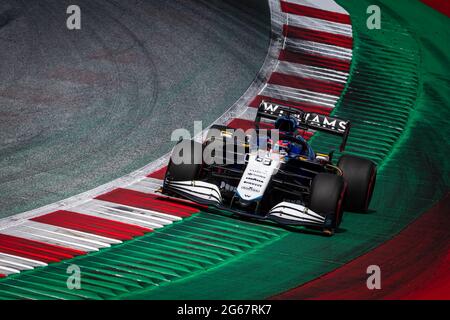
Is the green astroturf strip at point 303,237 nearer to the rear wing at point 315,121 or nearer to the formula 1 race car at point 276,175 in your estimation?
the formula 1 race car at point 276,175

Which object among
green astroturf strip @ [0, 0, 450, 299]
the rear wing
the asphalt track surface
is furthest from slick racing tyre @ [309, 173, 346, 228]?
the asphalt track surface

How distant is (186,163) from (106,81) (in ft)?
17.0

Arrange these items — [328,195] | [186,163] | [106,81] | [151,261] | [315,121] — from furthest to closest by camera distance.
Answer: [106,81] < [315,121] < [186,163] < [328,195] < [151,261]

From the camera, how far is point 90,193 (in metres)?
13.5

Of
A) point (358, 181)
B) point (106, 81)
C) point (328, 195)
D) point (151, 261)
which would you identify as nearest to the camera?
point (151, 261)

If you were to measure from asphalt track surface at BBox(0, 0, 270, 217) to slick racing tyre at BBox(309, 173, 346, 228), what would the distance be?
3.38m

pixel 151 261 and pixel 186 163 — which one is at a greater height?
pixel 186 163

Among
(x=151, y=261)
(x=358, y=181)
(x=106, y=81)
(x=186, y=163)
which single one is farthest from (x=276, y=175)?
(x=106, y=81)

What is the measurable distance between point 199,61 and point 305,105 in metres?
2.80

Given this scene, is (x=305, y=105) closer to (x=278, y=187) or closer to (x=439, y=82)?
(x=439, y=82)

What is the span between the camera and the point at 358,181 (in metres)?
13.1

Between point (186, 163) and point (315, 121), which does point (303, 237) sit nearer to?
point (186, 163)

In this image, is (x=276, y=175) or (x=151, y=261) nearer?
(x=151, y=261)
